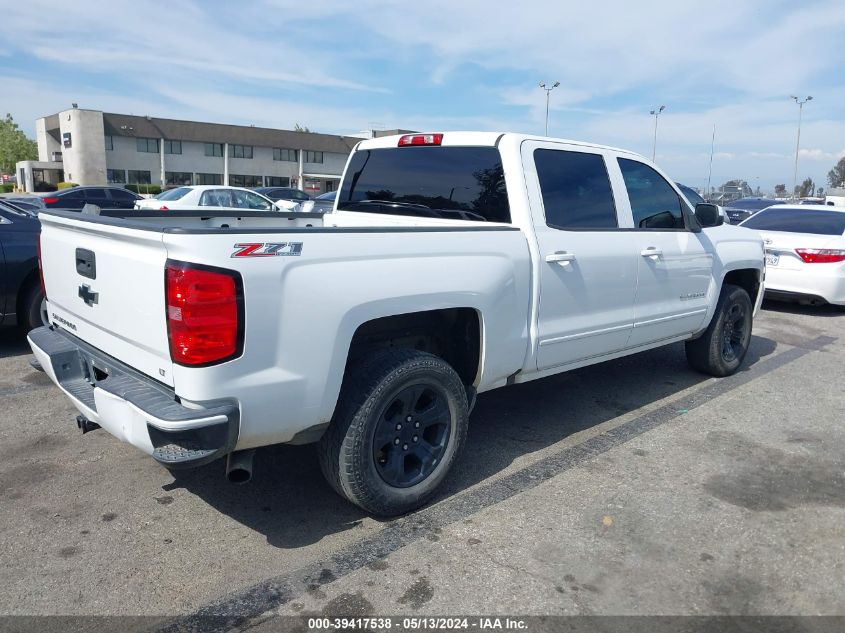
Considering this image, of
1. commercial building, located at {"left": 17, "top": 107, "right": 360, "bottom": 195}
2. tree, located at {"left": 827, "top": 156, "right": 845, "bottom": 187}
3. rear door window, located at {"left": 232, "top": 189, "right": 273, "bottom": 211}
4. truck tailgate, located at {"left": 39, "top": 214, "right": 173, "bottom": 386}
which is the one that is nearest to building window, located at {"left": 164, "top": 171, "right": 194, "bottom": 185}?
commercial building, located at {"left": 17, "top": 107, "right": 360, "bottom": 195}

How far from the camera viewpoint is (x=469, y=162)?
4.28 meters

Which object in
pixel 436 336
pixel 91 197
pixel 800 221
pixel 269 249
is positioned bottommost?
pixel 436 336

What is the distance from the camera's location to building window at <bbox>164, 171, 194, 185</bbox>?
196 feet

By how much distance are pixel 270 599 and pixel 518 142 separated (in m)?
2.87

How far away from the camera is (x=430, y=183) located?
4.48 meters

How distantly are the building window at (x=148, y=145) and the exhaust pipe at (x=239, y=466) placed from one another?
61786 millimetres

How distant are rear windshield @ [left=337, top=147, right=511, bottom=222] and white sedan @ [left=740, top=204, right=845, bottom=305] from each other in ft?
21.1

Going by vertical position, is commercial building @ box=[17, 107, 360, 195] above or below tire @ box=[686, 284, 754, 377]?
above

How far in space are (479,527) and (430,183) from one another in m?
2.22

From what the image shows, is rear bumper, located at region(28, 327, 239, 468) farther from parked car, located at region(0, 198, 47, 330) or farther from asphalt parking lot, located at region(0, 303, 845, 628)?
parked car, located at region(0, 198, 47, 330)

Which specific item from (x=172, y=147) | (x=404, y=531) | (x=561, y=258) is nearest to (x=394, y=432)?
(x=404, y=531)

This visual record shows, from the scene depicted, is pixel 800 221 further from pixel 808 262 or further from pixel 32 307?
pixel 32 307

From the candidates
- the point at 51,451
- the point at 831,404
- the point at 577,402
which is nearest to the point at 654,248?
the point at 577,402

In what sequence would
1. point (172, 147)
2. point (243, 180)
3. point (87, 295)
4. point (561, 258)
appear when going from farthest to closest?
point (243, 180) → point (172, 147) → point (561, 258) → point (87, 295)
